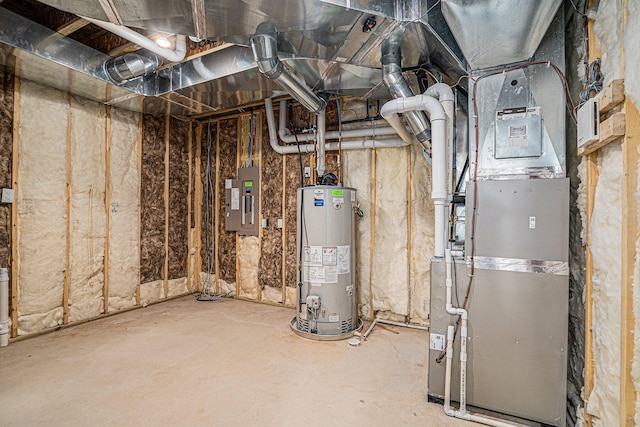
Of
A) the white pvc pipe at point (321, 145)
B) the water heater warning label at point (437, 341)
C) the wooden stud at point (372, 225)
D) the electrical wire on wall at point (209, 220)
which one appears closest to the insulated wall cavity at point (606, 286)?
the water heater warning label at point (437, 341)

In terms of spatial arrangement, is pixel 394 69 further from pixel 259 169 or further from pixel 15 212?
pixel 15 212

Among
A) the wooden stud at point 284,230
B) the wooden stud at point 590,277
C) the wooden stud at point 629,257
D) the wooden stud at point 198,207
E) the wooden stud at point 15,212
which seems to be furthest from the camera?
the wooden stud at point 198,207

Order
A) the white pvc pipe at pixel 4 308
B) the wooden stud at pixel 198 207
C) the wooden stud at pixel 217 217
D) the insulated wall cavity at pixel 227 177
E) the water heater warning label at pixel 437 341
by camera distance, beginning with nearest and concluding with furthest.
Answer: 1. the water heater warning label at pixel 437 341
2. the white pvc pipe at pixel 4 308
3. the insulated wall cavity at pixel 227 177
4. the wooden stud at pixel 217 217
5. the wooden stud at pixel 198 207

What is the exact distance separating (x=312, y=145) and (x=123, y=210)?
250 centimetres

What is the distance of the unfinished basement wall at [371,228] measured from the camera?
3395 millimetres

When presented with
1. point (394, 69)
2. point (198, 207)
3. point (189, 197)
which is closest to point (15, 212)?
point (189, 197)

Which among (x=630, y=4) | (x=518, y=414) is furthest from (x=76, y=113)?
(x=518, y=414)

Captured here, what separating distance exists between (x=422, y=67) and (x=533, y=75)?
799 mm

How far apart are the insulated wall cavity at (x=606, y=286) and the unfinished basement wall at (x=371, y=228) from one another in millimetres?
1751

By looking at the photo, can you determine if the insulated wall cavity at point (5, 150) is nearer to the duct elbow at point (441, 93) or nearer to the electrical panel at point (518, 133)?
the duct elbow at point (441, 93)

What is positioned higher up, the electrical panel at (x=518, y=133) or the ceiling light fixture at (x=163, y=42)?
the ceiling light fixture at (x=163, y=42)

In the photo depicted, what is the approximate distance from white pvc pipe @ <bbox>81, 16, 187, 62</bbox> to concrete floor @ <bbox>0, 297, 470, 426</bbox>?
2.53 metres

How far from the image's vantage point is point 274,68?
2.26 meters

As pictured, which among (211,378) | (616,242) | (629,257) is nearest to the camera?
(629,257)
